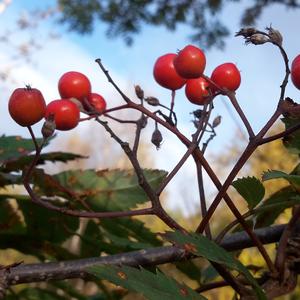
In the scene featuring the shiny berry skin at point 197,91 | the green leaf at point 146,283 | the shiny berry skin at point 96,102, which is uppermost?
the shiny berry skin at point 197,91

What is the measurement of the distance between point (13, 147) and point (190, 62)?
1.02ft

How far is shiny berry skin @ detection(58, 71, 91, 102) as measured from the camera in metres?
0.60

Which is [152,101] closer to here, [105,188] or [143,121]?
[143,121]

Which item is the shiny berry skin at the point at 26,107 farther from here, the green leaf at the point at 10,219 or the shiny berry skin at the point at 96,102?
the green leaf at the point at 10,219

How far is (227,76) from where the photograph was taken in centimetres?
56

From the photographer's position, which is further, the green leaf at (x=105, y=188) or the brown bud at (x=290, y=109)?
the green leaf at (x=105, y=188)

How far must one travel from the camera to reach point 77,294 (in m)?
0.87

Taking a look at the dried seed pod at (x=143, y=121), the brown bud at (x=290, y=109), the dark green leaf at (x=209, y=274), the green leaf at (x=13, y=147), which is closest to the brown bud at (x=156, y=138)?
the dried seed pod at (x=143, y=121)

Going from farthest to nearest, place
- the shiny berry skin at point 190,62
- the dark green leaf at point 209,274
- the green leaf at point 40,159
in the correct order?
the dark green leaf at point 209,274 < the green leaf at point 40,159 < the shiny berry skin at point 190,62

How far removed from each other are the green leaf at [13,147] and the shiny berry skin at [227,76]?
278 mm

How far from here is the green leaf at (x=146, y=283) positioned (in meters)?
0.42

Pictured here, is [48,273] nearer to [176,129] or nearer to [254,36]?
[176,129]

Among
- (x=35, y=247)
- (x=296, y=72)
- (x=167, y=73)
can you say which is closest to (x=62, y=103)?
(x=167, y=73)

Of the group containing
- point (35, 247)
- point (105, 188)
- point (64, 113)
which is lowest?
point (35, 247)
